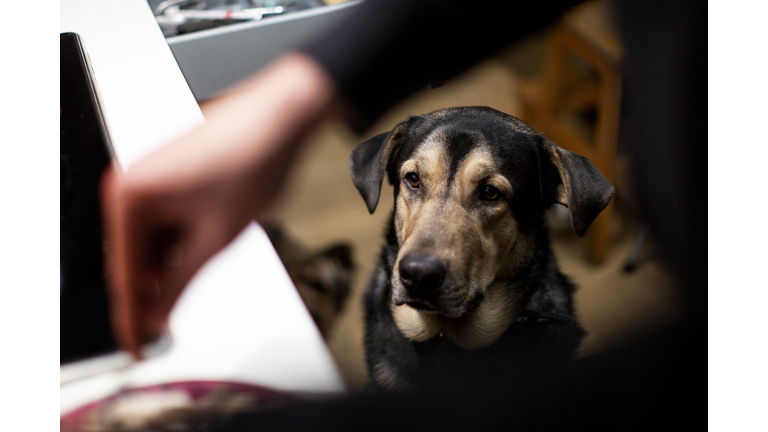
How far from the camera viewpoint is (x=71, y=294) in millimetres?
604

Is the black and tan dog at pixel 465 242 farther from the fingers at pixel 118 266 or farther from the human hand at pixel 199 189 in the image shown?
the fingers at pixel 118 266

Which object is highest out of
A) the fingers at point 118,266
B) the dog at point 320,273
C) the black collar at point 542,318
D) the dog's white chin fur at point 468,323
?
the fingers at point 118,266

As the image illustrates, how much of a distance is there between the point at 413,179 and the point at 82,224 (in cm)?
44

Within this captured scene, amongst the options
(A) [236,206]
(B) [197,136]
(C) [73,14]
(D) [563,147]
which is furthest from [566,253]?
(C) [73,14]

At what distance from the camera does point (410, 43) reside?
0.84 m

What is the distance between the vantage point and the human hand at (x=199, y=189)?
600 mm

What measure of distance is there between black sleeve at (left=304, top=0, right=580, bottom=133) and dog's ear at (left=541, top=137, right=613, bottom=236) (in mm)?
254

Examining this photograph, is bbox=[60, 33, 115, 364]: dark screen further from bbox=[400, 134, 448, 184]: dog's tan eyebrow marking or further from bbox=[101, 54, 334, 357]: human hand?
bbox=[400, 134, 448, 184]: dog's tan eyebrow marking

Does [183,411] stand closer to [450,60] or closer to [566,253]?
[566,253]

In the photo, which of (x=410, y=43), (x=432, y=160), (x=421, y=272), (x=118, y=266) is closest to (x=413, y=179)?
(x=432, y=160)

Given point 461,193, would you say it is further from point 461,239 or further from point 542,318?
point 542,318

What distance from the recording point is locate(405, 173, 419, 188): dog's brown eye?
723mm

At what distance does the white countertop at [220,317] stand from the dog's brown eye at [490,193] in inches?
11.6

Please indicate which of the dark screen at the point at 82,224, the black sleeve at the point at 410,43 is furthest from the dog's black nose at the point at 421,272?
the dark screen at the point at 82,224
